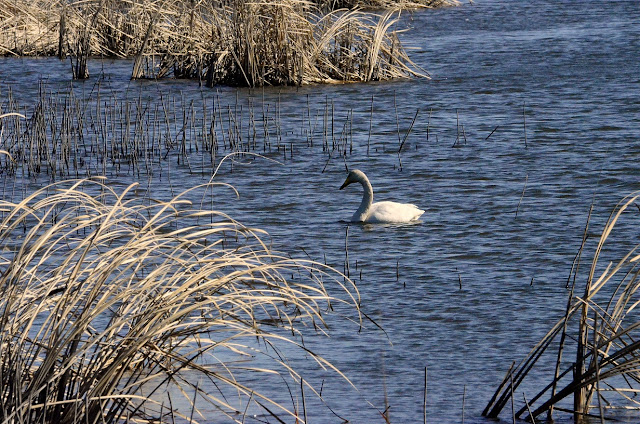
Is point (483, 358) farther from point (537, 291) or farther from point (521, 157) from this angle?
point (521, 157)

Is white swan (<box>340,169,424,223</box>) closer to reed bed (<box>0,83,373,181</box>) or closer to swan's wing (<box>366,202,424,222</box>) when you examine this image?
swan's wing (<box>366,202,424,222</box>)

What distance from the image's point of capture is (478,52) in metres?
20.1

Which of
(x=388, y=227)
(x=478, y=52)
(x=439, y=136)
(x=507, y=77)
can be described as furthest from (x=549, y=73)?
(x=388, y=227)

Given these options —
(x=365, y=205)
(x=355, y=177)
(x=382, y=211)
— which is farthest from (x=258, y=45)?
(x=382, y=211)

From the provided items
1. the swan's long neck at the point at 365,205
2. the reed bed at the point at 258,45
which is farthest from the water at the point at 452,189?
the reed bed at the point at 258,45

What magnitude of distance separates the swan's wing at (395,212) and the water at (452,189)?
10cm

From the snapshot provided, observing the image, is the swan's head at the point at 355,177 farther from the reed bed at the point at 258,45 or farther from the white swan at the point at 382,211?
the reed bed at the point at 258,45

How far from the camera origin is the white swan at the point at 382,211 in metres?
9.77

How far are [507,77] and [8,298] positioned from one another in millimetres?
13879

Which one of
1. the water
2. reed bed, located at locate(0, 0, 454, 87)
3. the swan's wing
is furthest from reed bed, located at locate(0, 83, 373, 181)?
the swan's wing

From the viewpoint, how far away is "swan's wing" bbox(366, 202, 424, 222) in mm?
9758

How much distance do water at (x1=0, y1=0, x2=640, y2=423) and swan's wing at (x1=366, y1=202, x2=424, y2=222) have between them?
0.10 metres

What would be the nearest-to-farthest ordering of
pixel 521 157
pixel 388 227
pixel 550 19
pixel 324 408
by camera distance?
pixel 324 408 → pixel 388 227 → pixel 521 157 → pixel 550 19

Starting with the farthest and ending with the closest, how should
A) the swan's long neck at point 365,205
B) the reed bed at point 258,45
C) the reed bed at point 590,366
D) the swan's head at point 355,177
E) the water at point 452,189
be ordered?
the reed bed at point 258,45 < the swan's head at point 355,177 < the swan's long neck at point 365,205 < the water at point 452,189 < the reed bed at point 590,366
